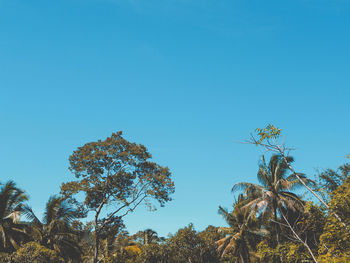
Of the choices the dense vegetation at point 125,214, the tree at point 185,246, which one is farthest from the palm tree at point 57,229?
the tree at point 185,246

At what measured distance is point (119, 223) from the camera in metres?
24.7

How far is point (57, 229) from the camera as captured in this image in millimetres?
22344

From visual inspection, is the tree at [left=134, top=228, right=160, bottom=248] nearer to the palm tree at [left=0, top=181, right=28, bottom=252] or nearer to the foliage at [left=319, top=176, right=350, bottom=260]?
the palm tree at [left=0, top=181, right=28, bottom=252]

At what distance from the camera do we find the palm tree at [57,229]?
21203 millimetres

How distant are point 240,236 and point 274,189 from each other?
644 cm

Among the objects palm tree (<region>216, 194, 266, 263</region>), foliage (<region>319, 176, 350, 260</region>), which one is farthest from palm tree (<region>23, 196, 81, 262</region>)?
foliage (<region>319, 176, 350, 260</region>)

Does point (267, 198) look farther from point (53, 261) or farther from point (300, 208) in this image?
point (53, 261)

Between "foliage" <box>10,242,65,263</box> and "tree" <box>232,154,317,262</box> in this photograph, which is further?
"tree" <box>232,154,317,262</box>

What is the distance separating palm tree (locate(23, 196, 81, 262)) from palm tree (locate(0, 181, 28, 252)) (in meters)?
0.70

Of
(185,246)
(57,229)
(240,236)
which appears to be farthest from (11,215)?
(240,236)

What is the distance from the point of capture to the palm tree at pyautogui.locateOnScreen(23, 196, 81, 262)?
69.6ft

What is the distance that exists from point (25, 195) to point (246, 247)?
20.1 m

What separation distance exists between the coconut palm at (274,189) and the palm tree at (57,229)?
14395 mm

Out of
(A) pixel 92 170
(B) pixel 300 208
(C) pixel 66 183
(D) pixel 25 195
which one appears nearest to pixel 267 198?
(B) pixel 300 208
